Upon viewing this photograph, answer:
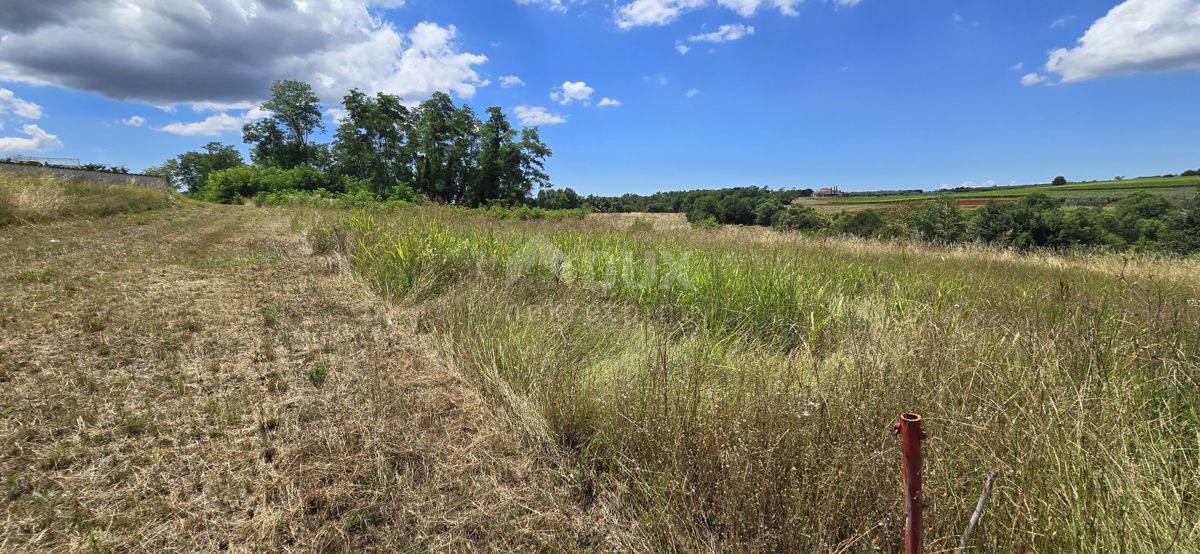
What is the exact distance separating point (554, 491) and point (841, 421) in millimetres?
1166

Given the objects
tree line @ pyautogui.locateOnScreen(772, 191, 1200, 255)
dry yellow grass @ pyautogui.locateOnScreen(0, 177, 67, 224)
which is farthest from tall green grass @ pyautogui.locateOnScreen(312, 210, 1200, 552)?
tree line @ pyautogui.locateOnScreen(772, 191, 1200, 255)

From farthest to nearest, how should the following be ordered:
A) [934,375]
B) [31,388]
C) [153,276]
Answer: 1. [153,276]
2. [31,388]
3. [934,375]

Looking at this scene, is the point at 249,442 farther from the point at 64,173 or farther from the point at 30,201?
the point at 64,173

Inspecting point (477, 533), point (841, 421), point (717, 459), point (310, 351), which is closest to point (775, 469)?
point (717, 459)

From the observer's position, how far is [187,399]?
2.44m

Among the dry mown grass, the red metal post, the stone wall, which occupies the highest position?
the stone wall

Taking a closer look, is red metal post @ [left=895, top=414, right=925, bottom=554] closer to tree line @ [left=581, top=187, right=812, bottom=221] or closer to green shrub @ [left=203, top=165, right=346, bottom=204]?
tree line @ [left=581, top=187, right=812, bottom=221]

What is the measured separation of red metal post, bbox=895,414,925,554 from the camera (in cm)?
86

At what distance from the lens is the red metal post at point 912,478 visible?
2.84 ft

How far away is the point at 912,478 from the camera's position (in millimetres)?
881

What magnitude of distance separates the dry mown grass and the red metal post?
41.2 inches

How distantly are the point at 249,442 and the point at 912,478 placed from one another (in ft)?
8.39

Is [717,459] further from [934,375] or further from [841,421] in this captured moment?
[934,375]

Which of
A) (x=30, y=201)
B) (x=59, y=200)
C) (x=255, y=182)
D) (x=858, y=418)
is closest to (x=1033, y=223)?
(x=858, y=418)
